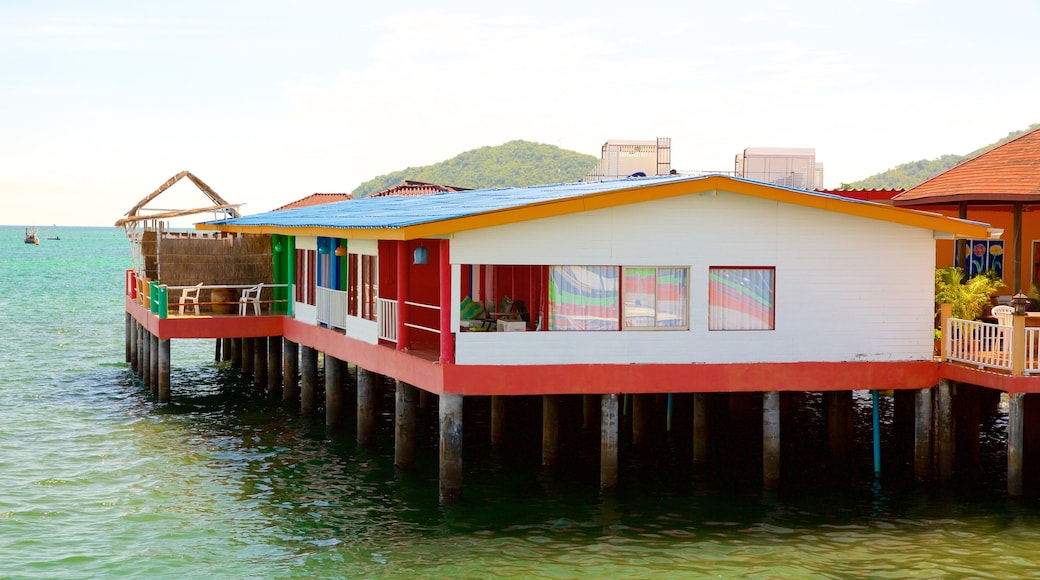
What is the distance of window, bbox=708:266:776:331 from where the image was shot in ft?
73.9

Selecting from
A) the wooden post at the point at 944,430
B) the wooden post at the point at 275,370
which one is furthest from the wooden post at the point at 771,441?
the wooden post at the point at 275,370

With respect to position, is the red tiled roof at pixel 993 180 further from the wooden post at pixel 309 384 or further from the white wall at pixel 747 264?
the wooden post at pixel 309 384

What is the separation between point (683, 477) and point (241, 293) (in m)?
16.0

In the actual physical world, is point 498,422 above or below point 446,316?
below

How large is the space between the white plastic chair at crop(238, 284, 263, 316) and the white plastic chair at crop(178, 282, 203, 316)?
1.18 meters

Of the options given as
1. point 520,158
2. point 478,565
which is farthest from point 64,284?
point 478,565

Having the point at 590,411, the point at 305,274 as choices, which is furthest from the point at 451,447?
the point at 305,274

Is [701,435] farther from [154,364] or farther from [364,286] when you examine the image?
[154,364]

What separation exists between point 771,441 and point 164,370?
18.3m

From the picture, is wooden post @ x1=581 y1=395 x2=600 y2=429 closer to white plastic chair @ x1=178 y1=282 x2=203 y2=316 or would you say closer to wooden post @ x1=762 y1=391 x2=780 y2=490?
wooden post @ x1=762 y1=391 x2=780 y2=490

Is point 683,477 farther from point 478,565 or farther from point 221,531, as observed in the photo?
point 221,531

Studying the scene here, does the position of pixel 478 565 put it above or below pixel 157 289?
below

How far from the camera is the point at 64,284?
11594cm

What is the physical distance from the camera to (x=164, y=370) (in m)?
33.6
